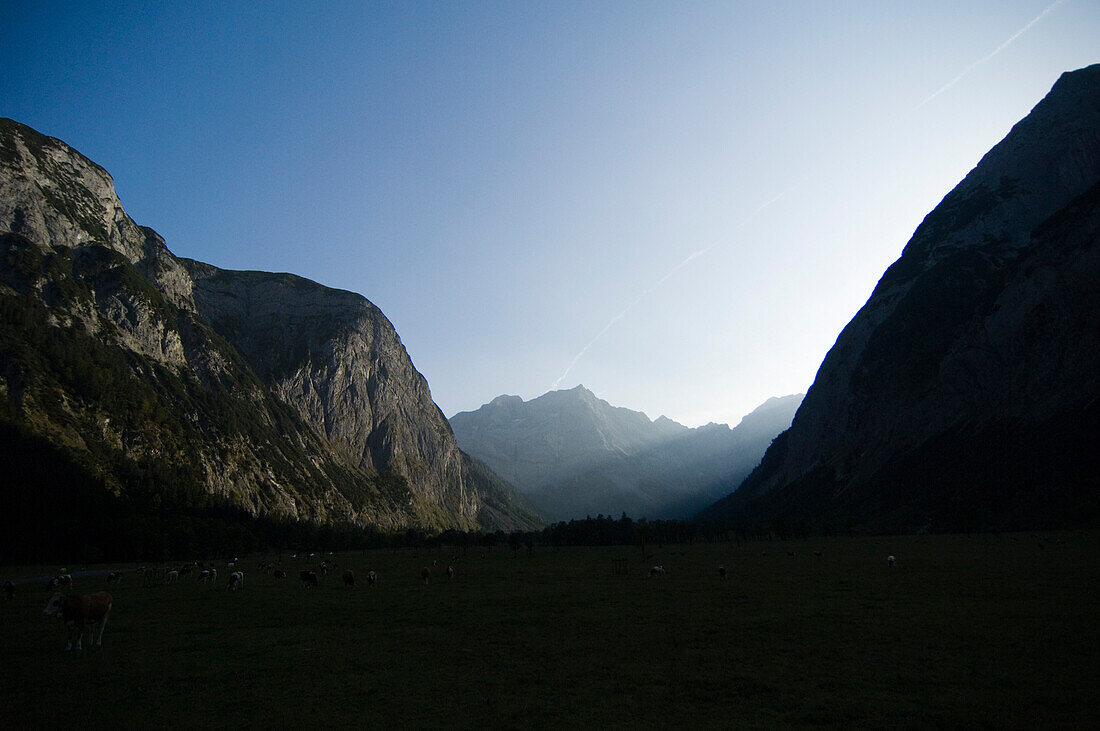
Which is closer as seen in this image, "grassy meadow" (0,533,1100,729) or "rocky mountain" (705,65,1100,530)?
"grassy meadow" (0,533,1100,729)

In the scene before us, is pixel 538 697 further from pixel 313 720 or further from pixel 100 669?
pixel 100 669

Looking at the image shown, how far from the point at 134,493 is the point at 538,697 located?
6374 inches

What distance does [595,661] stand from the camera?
72.4 feet

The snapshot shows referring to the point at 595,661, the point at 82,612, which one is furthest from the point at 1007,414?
the point at 82,612

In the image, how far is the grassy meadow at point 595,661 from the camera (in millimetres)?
15977

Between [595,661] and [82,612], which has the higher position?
[82,612]

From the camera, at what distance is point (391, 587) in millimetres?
55125

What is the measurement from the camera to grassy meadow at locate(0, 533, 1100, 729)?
52.4 ft

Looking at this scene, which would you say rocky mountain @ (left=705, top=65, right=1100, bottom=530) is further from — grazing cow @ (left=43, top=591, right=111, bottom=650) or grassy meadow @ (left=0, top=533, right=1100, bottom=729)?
grazing cow @ (left=43, top=591, right=111, bottom=650)

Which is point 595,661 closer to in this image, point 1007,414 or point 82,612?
point 82,612

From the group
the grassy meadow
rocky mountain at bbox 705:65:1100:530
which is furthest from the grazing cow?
rocky mountain at bbox 705:65:1100:530

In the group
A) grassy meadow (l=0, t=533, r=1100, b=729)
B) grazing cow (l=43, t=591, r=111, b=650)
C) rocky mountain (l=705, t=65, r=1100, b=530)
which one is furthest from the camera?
rocky mountain (l=705, t=65, r=1100, b=530)

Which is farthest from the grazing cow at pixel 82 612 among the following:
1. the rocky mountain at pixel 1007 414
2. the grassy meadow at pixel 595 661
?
the rocky mountain at pixel 1007 414

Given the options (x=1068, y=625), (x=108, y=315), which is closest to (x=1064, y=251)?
(x=1068, y=625)
